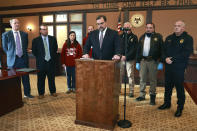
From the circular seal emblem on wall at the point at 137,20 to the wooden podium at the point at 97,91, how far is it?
4255 millimetres

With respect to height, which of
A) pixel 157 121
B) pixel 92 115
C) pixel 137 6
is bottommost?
pixel 157 121

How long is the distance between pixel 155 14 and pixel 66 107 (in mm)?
4658

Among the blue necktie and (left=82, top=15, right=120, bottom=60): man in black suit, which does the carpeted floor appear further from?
(left=82, top=15, right=120, bottom=60): man in black suit

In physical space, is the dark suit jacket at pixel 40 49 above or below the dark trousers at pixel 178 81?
above

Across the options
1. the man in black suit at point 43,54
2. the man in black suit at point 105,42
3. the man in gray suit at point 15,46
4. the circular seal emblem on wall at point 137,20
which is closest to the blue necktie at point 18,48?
the man in gray suit at point 15,46

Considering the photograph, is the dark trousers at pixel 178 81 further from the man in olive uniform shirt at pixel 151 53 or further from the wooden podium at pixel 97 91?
the wooden podium at pixel 97 91

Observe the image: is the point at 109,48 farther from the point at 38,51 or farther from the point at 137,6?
the point at 137,6

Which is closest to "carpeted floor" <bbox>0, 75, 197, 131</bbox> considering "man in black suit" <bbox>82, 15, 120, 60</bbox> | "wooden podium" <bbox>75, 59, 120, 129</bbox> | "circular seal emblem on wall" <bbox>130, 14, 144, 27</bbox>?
"wooden podium" <bbox>75, 59, 120, 129</bbox>

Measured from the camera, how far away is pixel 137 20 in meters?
6.28

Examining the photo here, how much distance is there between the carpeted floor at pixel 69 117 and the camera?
2.60 m

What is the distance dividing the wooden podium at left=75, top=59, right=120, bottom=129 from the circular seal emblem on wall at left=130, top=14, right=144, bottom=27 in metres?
4.25

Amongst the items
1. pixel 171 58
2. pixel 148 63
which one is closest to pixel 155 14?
pixel 148 63

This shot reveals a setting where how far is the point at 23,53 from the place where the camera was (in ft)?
12.4

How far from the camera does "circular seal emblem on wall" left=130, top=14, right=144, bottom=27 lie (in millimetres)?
6223
